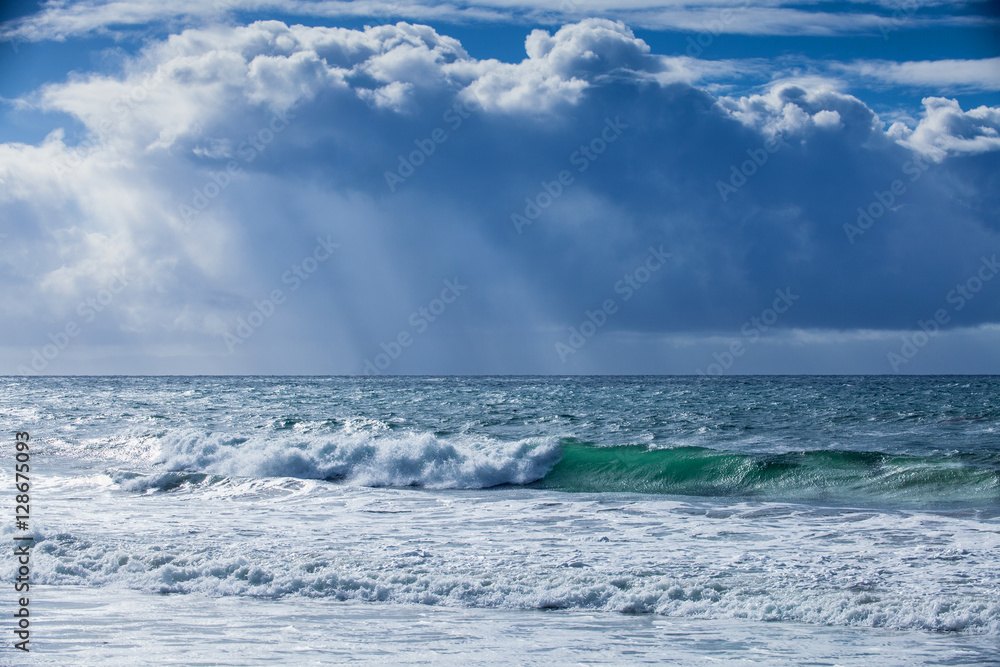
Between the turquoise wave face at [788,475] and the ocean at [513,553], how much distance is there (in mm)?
99

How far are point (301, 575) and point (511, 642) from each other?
11.3ft

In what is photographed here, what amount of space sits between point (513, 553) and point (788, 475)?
10139 millimetres

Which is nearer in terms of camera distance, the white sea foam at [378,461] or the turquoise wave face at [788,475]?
the turquoise wave face at [788,475]

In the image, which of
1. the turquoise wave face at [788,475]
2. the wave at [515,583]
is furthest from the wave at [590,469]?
the wave at [515,583]

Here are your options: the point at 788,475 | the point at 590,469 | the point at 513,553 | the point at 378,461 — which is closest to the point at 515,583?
the point at 513,553

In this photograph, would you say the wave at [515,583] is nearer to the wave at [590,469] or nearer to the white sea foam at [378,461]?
the wave at [590,469]

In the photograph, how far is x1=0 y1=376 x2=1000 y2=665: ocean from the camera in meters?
7.33

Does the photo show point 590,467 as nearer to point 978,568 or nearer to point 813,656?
point 978,568

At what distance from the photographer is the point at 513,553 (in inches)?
421

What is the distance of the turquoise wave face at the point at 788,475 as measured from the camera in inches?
636

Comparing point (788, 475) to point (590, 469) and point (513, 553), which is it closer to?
point (590, 469)

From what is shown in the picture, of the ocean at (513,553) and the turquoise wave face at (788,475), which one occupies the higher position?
the ocean at (513,553)

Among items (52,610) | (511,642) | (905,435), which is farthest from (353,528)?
(905,435)

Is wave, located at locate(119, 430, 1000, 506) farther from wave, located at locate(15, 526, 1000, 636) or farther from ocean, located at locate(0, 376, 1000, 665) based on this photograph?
wave, located at locate(15, 526, 1000, 636)
